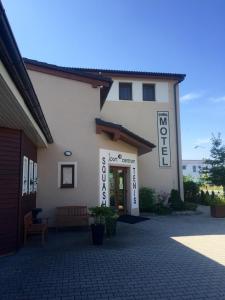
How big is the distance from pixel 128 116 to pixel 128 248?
1083 centimetres

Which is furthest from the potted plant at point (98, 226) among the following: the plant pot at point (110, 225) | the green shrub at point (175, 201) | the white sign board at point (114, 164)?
the green shrub at point (175, 201)

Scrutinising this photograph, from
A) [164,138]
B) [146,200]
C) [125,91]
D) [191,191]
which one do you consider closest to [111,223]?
[146,200]

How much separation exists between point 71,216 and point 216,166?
518 inches

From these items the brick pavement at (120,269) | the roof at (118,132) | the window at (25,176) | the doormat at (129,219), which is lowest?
the brick pavement at (120,269)

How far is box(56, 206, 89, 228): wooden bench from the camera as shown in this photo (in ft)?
35.6

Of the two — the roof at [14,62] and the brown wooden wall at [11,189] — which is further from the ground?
the roof at [14,62]

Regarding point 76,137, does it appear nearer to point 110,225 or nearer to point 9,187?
point 110,225

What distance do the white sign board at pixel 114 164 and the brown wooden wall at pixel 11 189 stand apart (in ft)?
14.8

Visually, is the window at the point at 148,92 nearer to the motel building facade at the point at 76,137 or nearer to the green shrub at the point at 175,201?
the motel building facade at the point at 76,137

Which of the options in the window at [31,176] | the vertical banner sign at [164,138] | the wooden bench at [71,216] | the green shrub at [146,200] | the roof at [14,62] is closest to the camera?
the roof at [14,62]

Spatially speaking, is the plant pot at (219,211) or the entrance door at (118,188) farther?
the plant pot at (219,211)

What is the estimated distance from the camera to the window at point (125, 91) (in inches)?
703

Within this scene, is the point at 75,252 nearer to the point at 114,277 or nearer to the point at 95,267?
the point at 95,267

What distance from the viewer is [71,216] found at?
35.9 ft
